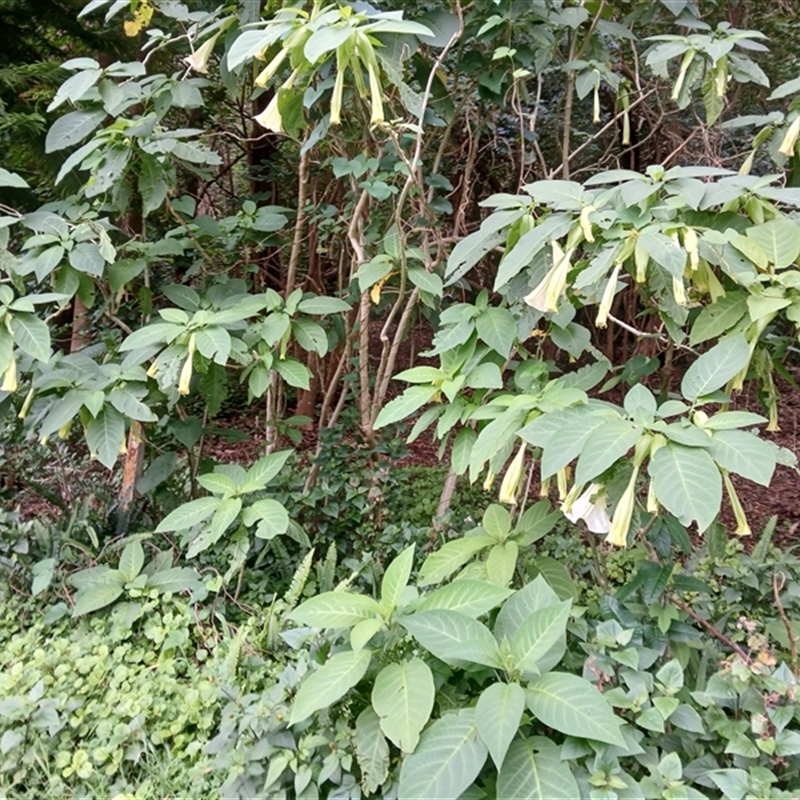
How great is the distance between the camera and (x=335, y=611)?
52.6 inches

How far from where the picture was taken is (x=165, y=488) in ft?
8.64

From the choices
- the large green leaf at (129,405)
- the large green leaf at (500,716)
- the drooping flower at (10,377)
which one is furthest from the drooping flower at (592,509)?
the drooping flower at (10,377)

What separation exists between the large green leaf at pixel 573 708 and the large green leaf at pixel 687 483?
1.29 feet

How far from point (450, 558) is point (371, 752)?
20.5 inches

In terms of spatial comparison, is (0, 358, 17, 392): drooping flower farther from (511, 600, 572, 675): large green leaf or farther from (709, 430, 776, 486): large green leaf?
(709, 430, 776, 486): large green leaf

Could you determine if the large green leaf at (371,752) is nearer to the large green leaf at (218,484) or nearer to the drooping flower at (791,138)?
the large green leaf at (218,484)

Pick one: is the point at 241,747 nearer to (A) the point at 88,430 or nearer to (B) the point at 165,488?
(A) the point at 88,430

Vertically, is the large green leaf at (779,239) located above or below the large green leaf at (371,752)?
above

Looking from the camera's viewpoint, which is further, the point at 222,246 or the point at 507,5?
the point at 222,246

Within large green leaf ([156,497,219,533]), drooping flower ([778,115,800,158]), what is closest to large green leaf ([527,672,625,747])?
large green leaf ([156,497,219,533])

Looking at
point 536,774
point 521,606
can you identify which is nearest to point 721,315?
point 521,606

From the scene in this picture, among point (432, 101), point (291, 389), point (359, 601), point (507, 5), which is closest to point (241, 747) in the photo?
point (359, 601)

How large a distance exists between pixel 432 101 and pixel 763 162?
2.26 meters

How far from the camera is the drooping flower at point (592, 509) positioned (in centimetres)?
120
